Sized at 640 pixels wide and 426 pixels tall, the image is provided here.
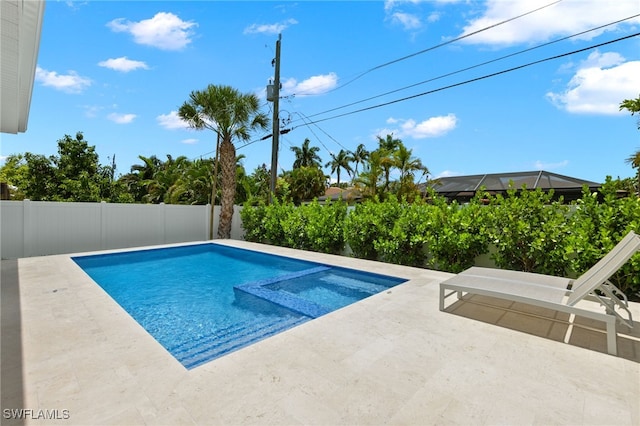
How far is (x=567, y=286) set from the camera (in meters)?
4.14

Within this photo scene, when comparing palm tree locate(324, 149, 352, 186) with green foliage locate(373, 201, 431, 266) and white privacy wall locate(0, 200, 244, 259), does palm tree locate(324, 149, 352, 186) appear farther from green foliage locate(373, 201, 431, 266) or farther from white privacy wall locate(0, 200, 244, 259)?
green foliage locate(373, 201, 431, 266)

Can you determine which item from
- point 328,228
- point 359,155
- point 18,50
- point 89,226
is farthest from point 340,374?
point 359,155

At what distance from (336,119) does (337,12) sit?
5820mm

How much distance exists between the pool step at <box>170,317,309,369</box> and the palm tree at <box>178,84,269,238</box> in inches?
408

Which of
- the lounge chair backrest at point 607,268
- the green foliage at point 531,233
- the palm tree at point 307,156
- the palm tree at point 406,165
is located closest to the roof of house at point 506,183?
Result: the palm tree at point 406,165

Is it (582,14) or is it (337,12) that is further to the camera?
(337,12)

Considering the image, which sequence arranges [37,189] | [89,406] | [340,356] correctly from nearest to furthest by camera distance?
[89,406] → [340,356] → [37,189]

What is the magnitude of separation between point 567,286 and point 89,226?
1343 centimetres

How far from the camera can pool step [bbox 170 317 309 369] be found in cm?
362

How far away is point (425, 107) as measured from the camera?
12164 millimetres

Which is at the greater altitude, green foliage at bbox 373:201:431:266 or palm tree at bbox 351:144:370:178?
palm tree at bbox 351:144:370:178

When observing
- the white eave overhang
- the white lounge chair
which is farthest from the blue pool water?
the white eave overhang

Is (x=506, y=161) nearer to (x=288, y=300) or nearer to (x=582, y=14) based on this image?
(x=582, y=14)

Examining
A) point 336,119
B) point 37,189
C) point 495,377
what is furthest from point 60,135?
point 495,377
